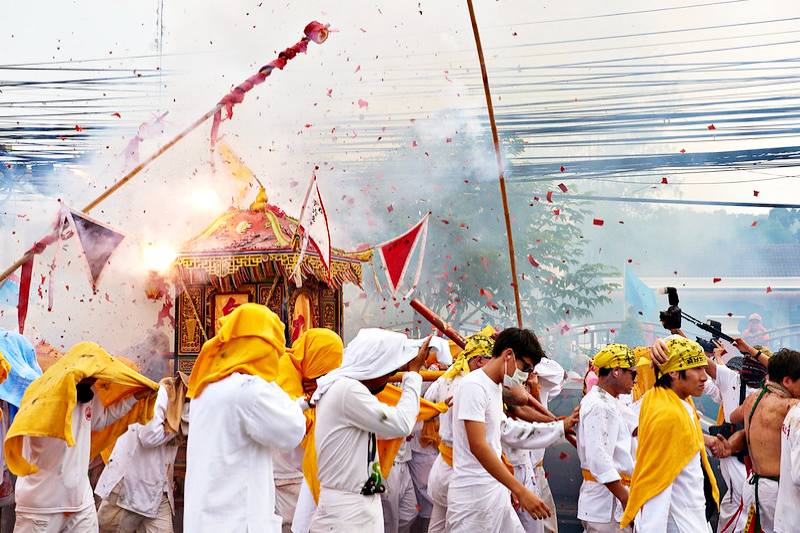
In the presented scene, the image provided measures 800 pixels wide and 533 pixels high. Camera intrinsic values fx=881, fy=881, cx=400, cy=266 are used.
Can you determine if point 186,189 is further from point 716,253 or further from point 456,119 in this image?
point 716,253

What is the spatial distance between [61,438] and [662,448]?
328cm

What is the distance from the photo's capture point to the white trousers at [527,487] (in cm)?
631

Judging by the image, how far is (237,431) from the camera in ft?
12.5

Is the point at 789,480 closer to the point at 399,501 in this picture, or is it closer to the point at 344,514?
the point at 344,514

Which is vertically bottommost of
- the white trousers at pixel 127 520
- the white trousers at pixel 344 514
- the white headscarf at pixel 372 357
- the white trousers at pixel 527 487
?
the white trousers at pixel 527 487

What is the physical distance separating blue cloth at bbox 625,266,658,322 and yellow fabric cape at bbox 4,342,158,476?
43.4 ft

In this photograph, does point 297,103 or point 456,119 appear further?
point 456,119

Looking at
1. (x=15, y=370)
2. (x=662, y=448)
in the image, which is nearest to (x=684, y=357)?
(x=662, y=448)

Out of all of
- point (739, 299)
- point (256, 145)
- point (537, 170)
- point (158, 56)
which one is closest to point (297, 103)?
point (256, 145)

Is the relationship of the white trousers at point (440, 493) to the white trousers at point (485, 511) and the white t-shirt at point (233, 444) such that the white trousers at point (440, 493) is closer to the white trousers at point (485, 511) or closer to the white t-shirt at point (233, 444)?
the white trousers at point (485, 511)

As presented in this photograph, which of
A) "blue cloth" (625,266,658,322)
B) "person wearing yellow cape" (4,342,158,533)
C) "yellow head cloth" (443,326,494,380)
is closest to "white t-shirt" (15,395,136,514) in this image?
"person wearing yellow cape" (4,342,158,533)

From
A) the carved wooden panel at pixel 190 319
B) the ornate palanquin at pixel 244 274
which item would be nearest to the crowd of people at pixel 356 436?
the ornate palanquin at pixel 244 274

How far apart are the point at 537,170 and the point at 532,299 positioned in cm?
349

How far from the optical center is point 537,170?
16469 millimetres
